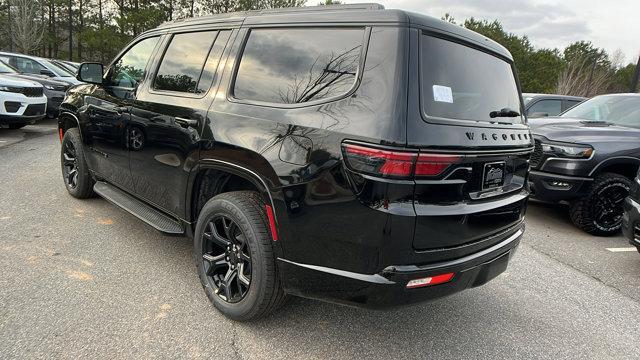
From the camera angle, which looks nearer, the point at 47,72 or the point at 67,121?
the point at 67,121

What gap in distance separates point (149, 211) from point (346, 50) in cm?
217

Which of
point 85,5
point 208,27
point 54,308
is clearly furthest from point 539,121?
point 85,5

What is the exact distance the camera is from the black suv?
6.73 ft

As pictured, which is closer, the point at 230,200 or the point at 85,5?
the point at 230,200

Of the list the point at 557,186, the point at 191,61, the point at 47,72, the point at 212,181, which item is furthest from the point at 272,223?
the point at 47,72

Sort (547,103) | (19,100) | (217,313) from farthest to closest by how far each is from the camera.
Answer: (547,103)
(19,100)
(217,313)

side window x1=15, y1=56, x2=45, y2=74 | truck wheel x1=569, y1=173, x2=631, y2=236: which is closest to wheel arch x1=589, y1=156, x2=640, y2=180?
truck wheel x1=569, y1=173, x2=631, y2=236

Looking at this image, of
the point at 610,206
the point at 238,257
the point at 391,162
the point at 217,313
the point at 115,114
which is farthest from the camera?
the point at 610,206

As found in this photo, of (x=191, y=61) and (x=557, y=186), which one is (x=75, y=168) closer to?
(x=191, y=61)

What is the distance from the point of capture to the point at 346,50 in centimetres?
227

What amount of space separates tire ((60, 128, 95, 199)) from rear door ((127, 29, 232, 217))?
51.2 inches

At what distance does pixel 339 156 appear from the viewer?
2092mm

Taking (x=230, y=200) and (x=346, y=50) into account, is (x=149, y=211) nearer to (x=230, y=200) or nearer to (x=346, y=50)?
(x=230, y=200)

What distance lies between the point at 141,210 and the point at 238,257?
1276 millimetres
